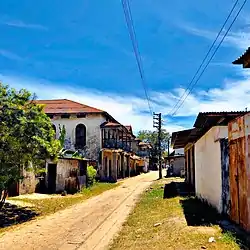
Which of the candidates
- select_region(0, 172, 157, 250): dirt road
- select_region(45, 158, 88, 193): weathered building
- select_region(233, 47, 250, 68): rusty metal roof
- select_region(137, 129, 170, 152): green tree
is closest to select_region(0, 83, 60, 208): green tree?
select_region(0, 172, 157, 250): dirt road

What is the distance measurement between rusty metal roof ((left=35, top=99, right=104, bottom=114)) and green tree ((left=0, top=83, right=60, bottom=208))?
23.4 metres

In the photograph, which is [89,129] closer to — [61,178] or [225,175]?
[61,178]

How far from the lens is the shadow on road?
42.0 ft

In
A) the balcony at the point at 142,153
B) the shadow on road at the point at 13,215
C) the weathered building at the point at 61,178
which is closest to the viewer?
the shadow on road at the point at 13,215

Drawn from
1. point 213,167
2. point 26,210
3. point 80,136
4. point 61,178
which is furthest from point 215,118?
point 80,136

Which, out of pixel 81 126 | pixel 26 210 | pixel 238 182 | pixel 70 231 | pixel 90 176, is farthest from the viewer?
pixel 81 126

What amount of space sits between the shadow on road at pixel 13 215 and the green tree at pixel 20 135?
671 mm

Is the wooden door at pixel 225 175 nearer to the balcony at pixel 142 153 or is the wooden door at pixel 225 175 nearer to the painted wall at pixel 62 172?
the painted wall at pixel 62 172

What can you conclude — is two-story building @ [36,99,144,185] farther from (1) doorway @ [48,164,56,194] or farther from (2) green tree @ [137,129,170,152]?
(2) green tree @ [137,129,170,152]

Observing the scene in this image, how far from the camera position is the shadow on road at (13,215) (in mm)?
12789

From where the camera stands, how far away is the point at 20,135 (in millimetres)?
13250

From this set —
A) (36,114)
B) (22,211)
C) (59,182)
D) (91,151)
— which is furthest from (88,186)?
(36,114)

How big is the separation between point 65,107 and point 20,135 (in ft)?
87.4

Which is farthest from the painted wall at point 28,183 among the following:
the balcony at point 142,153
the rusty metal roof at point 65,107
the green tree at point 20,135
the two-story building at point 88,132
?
the balcony at point 142,153
